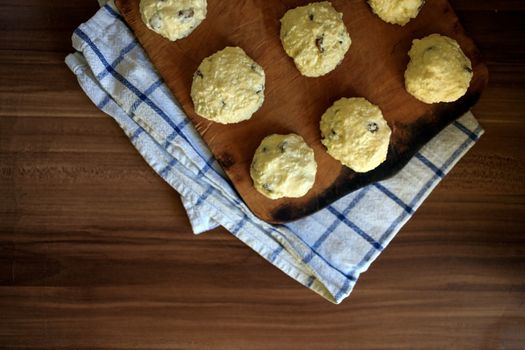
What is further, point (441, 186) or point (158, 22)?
point (441, 186)

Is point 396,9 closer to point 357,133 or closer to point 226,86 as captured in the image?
Result: point 357,133

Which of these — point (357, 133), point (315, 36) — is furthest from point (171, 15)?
point (357, 133)

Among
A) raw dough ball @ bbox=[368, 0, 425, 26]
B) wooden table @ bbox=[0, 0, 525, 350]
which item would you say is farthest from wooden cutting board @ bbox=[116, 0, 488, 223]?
wooden table @ bbox=[0, 0, 525, 350]

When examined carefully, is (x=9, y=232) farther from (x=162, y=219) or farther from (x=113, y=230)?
(x=162, y=219)

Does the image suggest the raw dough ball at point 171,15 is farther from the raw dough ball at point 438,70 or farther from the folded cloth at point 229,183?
the raw dough ball at point 438,70

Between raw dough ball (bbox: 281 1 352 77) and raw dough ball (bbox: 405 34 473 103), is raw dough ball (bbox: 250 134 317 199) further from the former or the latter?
raw dough ball (bbox: 405 34 473 103)

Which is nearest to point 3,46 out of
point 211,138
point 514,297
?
point 211,138
